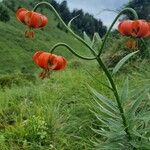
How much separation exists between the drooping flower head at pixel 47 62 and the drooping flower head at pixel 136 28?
448 millimetres

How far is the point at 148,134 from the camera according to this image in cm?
493

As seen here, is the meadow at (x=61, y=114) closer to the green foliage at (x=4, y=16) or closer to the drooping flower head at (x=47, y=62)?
the drooping flower head at (x=47, y=62)

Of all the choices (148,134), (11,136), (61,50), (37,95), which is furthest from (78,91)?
(61,50)

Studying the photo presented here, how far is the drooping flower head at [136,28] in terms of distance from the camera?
11.7ft

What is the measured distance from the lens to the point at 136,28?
3.61 m

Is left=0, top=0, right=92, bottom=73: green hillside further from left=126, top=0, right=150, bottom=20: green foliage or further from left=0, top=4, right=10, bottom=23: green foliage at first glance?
left=126, top=0, right=150, bottom=20: green foliage

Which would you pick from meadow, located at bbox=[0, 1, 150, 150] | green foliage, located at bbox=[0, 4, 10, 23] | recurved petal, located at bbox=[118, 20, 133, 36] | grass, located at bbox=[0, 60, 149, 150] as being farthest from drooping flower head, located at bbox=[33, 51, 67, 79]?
green foliage, located at bbox=[0, 4, 10, 23]

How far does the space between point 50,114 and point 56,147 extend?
684 millimetres

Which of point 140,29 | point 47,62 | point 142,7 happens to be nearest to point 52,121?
point 47,62

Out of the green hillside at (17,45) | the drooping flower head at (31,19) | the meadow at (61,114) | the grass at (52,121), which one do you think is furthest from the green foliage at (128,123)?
the green hillside at (17,45)

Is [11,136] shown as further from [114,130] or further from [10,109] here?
[114,130]

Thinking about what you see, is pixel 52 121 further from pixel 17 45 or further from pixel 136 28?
pixel 17 45

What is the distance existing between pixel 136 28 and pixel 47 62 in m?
0.60

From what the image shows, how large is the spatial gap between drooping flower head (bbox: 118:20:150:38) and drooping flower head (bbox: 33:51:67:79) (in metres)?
0.45
